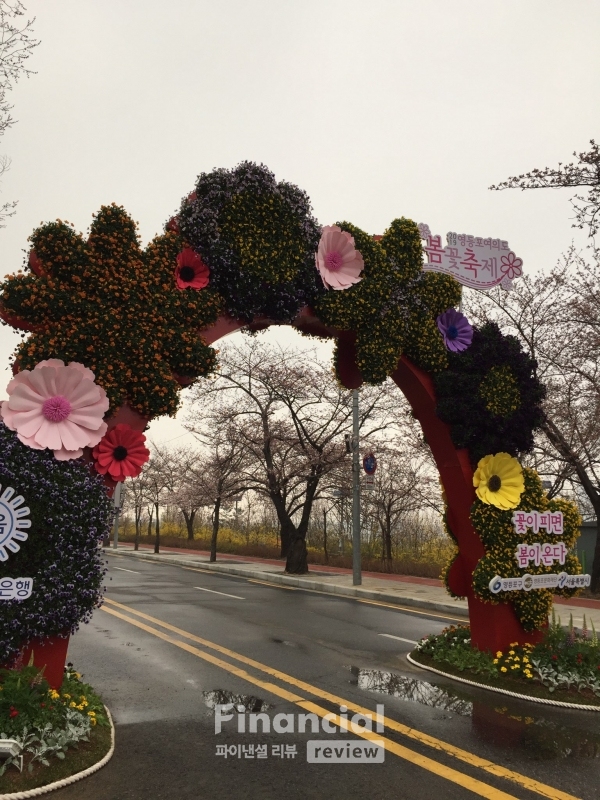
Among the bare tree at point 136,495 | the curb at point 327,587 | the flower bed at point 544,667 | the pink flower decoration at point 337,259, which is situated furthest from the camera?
the bare tree at point 136,495

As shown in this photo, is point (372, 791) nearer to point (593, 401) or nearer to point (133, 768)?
point (133, 768)

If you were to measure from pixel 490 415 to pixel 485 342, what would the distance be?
94 cm

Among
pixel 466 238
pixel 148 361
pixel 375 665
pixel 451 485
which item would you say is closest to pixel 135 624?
pixel 375 665

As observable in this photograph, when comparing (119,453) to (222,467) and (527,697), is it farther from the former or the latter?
(222,467)

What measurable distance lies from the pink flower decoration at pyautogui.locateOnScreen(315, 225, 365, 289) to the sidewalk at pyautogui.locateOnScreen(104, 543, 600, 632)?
6686 mm

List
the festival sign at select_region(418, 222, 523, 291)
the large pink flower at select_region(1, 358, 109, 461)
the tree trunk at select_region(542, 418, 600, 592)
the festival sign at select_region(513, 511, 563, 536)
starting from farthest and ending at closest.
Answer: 1. the tree trunk at select_region(542, 418, 600, 592)
2. the festival sign at select_region(418, 222, 523, 291)
3. the festival sign at select_region(513, 511, 563, 536)
4. the large pink flower at select_region(1, 358, 109, 461)

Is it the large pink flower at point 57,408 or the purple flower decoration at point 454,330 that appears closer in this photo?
the large pink flower at point 57,408

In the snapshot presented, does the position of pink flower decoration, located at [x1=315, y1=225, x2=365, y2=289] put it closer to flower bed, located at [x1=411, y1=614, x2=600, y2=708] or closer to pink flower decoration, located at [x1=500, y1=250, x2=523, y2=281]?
pink flower decoration, located at [x1=500, y1=250, x2=523, y2=281]

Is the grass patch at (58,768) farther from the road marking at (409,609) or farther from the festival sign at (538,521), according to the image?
the road marking at (409,609)

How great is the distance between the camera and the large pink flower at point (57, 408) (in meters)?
4.94

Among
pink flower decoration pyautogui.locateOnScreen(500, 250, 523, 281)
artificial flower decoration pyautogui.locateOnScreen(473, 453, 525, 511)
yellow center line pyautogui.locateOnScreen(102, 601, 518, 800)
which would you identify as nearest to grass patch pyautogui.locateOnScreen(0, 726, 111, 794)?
yellow center line pyautogui.locateOnScreen(102, 601, 518, 800)

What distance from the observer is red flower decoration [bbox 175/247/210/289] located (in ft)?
19.5

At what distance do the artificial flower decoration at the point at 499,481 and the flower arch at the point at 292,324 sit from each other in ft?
0.10

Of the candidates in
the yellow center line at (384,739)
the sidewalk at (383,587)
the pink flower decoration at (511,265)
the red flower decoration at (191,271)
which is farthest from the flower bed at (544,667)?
the red flower decoration at (191,271)
